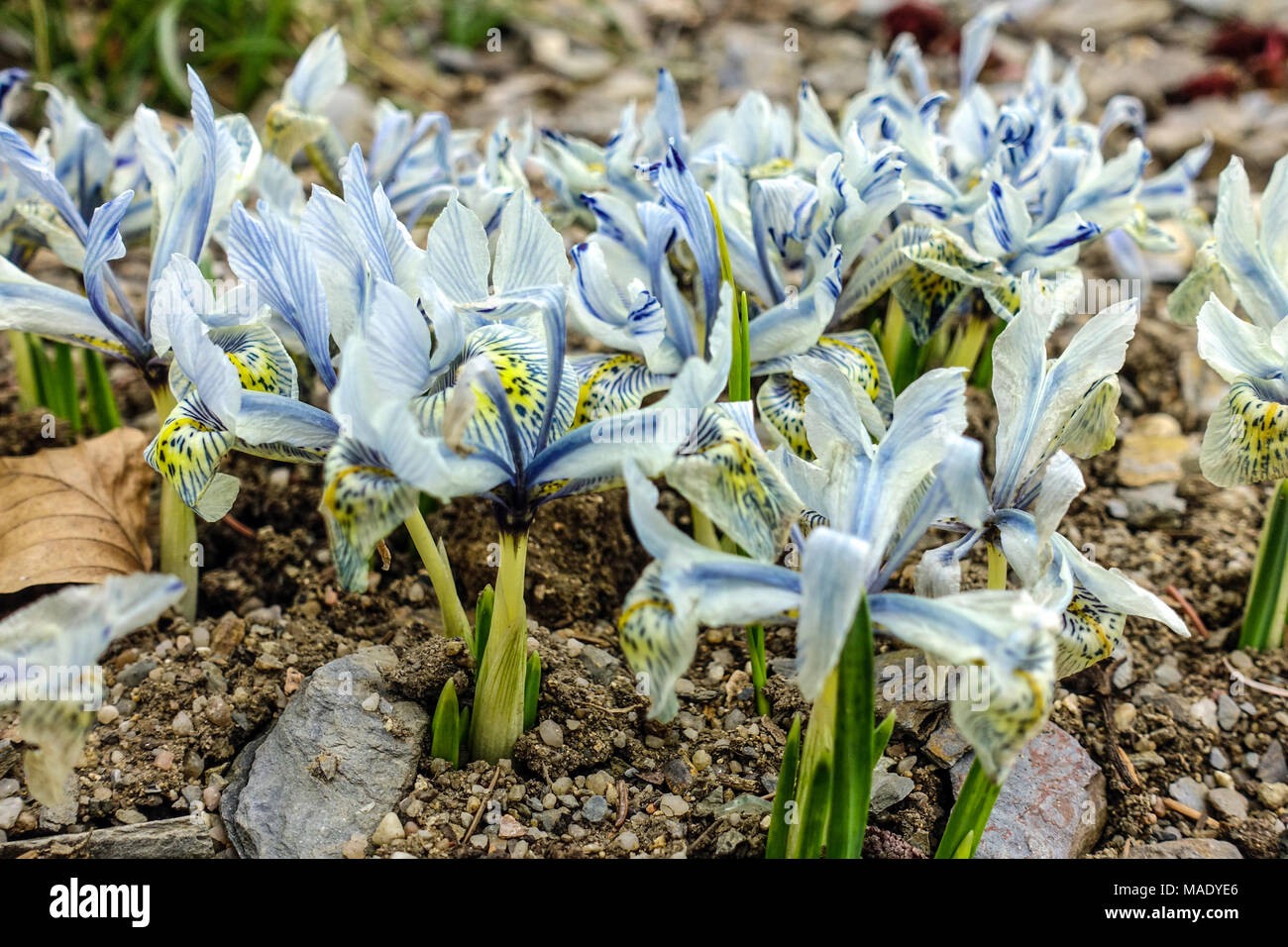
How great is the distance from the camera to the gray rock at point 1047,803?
233cm

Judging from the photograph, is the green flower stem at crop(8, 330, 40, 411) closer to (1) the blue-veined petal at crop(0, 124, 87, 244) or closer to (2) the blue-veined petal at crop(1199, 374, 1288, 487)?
(1) the blue-veined petal at crop(0, 124, 87, 244)

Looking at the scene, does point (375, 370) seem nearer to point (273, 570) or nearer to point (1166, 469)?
point (273, 570)

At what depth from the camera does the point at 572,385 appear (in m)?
2.07

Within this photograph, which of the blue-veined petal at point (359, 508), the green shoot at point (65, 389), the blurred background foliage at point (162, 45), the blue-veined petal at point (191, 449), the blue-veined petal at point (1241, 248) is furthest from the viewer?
the blurred background foliage at point (162, 45)

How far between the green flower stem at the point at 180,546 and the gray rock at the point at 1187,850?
218cm

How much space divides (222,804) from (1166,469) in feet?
9.07

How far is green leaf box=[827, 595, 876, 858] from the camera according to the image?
1733 mm

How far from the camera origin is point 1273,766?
2.62 meters

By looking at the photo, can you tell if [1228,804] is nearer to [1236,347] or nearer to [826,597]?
[1236,347]

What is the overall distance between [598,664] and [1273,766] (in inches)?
60.9

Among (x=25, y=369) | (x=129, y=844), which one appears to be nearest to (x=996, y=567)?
(x=129, y=844)

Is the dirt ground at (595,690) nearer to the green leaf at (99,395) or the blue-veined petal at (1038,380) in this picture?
the green leaf at (99,395)

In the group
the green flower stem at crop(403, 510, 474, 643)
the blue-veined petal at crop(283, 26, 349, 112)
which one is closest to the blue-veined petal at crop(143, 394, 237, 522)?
the green flower stem at crop(403, 510, 474, 643)

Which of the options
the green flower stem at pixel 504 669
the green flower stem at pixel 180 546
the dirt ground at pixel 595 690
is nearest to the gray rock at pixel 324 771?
the dirt ground at pixel 595 690
